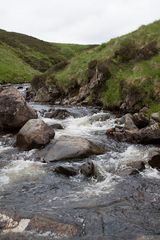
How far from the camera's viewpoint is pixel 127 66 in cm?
4200

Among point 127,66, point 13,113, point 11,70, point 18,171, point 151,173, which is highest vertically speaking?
point 127,66

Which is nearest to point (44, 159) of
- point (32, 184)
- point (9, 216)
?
point (32, 184)

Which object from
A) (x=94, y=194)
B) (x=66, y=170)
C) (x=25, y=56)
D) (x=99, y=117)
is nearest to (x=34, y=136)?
(x=66, y=170)

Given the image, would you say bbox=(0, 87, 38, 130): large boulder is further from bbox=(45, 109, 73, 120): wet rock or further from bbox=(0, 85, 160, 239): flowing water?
bbox=(0, 85, 160, 239): flowing water

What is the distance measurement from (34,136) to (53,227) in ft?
39.2

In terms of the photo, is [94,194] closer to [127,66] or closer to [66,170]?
[66,170]

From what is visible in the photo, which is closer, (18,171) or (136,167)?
(136,167)

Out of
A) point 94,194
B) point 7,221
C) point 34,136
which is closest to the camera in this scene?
point 7,221

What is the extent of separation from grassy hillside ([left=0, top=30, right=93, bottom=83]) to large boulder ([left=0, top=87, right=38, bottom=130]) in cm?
4858

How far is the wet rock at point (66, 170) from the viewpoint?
21.7 m

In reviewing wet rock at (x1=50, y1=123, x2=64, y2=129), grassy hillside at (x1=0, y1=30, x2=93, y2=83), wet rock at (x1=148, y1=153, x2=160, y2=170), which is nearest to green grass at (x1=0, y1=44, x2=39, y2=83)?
grassy hillside at (x1=0, y1=30, x2=93, y2=83)

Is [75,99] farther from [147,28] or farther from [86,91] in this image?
[147,28]

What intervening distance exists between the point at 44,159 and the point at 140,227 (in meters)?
9.99

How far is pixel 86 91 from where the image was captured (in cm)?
4378
